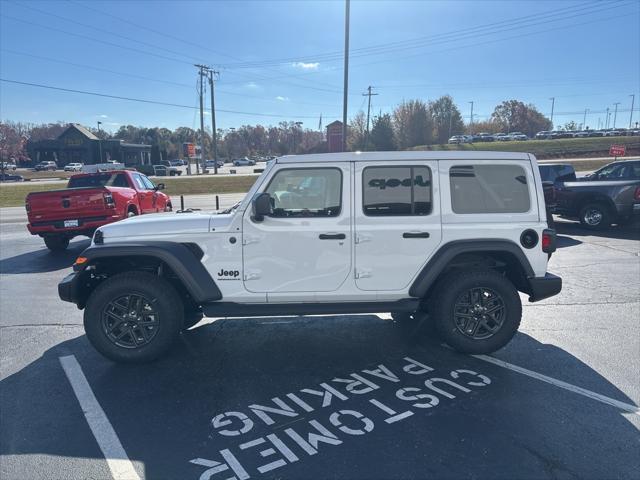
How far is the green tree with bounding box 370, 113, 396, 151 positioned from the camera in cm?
6450

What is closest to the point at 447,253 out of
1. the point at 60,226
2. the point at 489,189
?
the point at 489,189

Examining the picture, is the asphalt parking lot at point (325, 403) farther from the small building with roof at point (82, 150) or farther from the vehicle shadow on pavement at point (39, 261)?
the small building with roof at point (82, 150)

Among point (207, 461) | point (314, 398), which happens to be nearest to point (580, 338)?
point (314, 398)

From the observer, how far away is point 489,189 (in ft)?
13.8

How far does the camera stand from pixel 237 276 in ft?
13.2

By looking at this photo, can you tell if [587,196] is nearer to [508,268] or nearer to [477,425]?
[508,268]

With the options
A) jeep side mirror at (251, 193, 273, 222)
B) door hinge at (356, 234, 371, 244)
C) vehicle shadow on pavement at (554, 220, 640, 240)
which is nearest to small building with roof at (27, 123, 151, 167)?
vehicle shadow on pavement at (554, 220, 640, 240)

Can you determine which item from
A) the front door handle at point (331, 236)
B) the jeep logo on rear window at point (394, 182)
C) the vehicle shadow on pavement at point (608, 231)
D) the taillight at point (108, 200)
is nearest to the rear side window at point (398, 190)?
the jeep logo on rear window at point (394, 182)

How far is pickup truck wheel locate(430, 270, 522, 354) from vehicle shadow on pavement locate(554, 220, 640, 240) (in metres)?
8.47

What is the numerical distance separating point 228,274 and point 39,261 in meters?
7.18

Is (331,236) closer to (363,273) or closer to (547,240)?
(363,273)

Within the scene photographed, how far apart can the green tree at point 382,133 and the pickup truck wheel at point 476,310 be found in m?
61.8

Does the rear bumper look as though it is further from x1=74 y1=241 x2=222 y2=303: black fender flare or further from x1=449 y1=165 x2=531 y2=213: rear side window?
x1=449 y1=165 x2=531 y2=213: rear side window

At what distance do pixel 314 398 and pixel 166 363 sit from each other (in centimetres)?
160
